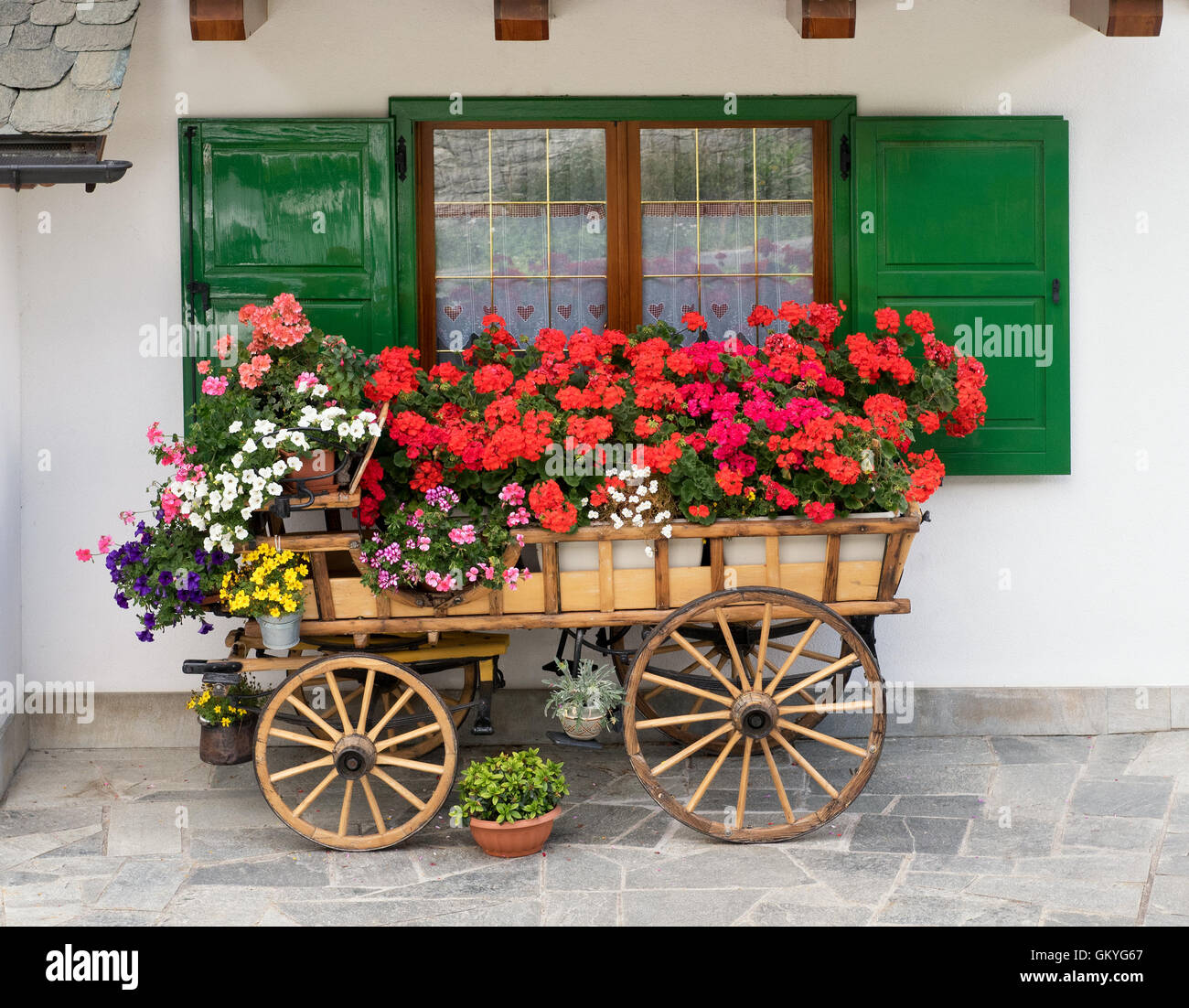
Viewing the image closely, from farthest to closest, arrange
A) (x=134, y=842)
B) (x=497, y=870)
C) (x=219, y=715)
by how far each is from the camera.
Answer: (x=219, y=715)
(x=134, y=842)
(x=497, y=870)

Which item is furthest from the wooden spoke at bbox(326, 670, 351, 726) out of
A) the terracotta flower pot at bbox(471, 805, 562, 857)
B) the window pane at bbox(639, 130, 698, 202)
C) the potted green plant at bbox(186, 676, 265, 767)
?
the window pane at bbox(639, 130, 698, 202)

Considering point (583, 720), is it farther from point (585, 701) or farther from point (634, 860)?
point (634, 860)

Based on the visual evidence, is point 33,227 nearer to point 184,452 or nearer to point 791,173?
point 184,452

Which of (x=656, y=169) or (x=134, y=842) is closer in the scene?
(x=134, y=842)

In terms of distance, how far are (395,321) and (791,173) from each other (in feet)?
6.56

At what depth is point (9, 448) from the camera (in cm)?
613

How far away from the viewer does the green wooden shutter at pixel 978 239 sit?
20.4 feet

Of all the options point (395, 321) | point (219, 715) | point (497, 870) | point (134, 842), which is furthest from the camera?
point (395, 321)

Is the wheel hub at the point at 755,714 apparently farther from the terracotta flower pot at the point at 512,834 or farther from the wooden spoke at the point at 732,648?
the terracotta flower pot at the point at 512,834

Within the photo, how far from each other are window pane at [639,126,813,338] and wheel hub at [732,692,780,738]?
1.97 metres

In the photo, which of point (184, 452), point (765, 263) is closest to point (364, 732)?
point (184, 452)

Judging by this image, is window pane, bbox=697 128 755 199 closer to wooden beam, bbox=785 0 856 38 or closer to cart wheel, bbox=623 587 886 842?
wooden beam, bbox=785 0 856 38

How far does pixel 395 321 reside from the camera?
6156mm

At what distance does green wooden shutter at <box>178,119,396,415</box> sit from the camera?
609 cm
